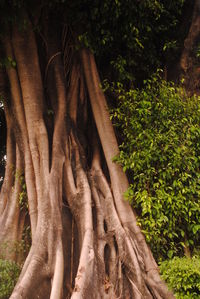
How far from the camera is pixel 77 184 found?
482cm

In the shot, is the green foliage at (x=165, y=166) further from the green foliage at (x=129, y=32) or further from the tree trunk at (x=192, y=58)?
the green foliage at (x=129, y=32)

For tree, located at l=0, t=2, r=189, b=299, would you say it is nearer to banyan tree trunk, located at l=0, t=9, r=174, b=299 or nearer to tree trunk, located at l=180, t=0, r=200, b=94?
banyan tree trunk, located at l=0, t=9, r=174, b=299

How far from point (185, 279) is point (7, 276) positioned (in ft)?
8.21

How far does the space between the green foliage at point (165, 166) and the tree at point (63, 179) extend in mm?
300

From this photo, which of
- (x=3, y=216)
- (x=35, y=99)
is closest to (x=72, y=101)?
(x=35, y=99)

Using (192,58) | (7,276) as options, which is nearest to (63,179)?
(7,276)

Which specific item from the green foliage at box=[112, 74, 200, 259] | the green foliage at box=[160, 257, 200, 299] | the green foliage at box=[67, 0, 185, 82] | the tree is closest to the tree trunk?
the green foliage at box=[67, 0, 185, 82]

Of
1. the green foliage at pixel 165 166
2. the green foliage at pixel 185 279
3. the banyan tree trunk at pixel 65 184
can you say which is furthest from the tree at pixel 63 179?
the green foliage at pixel 165 166

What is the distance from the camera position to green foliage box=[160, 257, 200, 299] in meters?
3.59

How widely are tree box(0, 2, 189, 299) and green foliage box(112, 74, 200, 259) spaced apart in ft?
0.98

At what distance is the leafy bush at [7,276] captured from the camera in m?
4.22

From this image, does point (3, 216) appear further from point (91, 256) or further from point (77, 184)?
point (91, 256)

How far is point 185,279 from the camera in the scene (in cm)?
358

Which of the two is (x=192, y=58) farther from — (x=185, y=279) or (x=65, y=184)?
(x=185, y=279)
